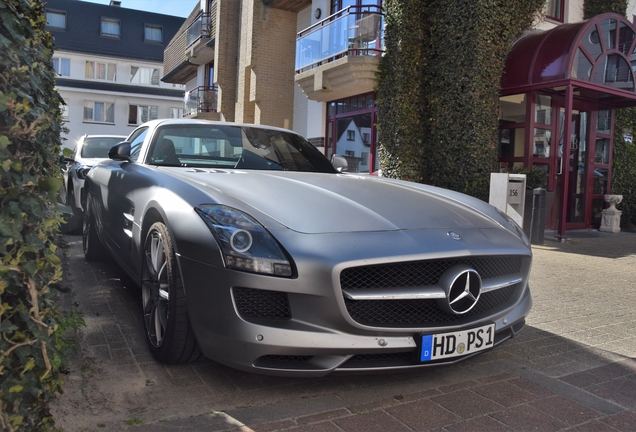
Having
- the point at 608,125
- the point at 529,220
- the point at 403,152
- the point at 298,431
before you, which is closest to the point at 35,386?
the point at 298,431

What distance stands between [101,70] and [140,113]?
4469mm

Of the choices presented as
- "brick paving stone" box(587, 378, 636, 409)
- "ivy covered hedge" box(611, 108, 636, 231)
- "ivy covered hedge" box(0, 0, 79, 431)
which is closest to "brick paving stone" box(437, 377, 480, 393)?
"brick paving stone" box(587, 378, 636, 409)

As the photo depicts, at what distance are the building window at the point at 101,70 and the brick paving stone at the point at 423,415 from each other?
149ft

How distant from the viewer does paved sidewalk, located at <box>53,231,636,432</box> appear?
8.09 ft

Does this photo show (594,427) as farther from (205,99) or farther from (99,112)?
(99,112)

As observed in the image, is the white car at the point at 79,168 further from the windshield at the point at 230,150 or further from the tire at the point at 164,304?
the tire at the point at 164,304

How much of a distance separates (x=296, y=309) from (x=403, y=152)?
30.9ft

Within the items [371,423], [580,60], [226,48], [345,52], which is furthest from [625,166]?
[226,48]

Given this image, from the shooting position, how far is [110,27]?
44094 millimetres

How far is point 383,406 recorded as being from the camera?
8.66 feet

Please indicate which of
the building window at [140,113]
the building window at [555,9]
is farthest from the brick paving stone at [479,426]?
the building window at [140,113]

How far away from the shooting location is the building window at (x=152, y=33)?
4500cm

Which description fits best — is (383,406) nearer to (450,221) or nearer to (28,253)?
(450,221)

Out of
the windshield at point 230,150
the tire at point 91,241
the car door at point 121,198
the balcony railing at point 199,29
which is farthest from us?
the balcony railing at point 199,29
